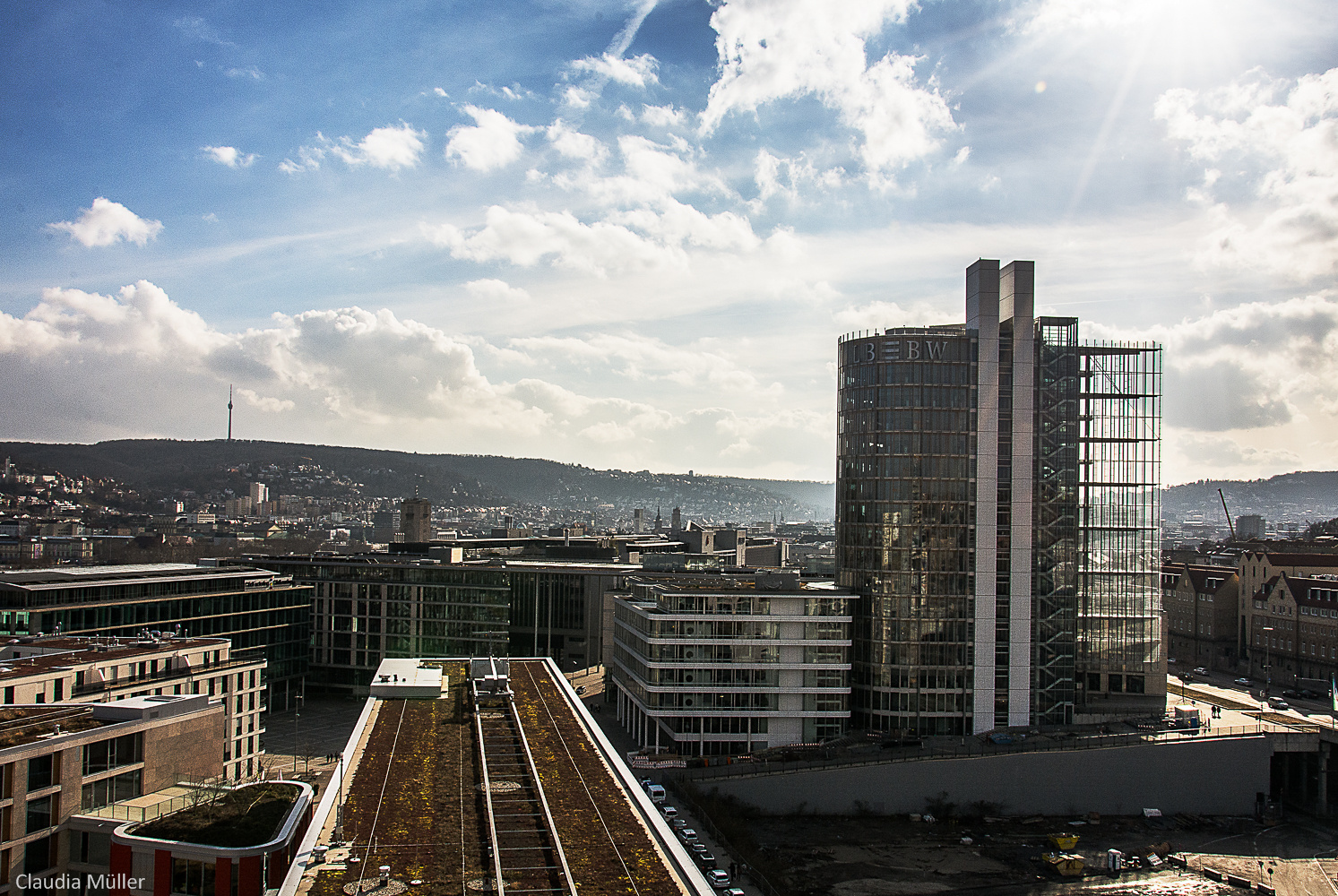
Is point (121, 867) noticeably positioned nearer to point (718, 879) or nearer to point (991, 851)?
point (718, 879)

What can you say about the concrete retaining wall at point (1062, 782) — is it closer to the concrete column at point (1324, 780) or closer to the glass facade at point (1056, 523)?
the concrete column at point (1324, 780)

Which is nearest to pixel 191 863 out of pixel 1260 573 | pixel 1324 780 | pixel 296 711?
pixel 296 711

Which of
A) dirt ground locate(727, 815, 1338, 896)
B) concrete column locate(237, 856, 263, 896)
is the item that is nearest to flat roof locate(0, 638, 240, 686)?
concrete column locate(237, 856, 263, 896)

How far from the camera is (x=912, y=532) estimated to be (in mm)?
86062

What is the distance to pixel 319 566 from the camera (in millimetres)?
109438

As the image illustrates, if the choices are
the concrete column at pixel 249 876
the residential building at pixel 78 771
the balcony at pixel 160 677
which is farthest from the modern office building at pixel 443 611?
the concrete column at pixel 249 876

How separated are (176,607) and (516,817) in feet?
196

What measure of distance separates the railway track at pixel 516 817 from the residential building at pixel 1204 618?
114 meters

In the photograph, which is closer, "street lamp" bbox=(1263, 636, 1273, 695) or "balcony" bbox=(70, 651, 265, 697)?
"balcony" bbox=(70, 651, 265, 697)

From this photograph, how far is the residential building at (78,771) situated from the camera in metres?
34.3

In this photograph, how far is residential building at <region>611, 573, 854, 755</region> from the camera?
76.1 metres

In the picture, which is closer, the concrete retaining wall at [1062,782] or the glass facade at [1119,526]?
the concrete retaining wall at [1062,782]

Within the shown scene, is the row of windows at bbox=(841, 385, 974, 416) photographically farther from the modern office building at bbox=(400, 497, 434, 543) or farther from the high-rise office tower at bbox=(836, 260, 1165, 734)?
the modern office building at bbox=(400, 497, 434, 543)

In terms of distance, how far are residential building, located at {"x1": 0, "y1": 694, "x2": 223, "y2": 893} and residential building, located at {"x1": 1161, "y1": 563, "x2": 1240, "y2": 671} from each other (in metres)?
128
